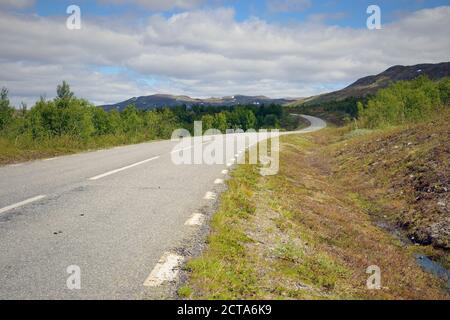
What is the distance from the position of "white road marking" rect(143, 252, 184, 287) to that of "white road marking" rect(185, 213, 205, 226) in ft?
5.16

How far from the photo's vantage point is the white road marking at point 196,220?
689 centimetres

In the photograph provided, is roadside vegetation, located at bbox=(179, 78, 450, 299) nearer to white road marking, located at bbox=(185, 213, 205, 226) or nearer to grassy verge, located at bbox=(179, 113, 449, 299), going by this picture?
grassy verge, located at bbox=(179, 113, 449, 299)

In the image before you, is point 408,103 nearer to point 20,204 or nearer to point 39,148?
point 39,148

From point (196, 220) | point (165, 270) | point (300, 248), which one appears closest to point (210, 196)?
point (196, 220)

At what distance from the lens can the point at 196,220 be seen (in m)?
7.13

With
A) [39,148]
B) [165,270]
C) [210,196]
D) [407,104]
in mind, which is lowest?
[165,270]

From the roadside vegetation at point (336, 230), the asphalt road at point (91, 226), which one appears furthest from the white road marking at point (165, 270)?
the roadside vegetation at point (336, 230)

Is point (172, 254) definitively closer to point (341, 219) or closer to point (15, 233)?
point (15, 233)

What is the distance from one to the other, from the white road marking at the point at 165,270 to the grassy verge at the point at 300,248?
22 cm

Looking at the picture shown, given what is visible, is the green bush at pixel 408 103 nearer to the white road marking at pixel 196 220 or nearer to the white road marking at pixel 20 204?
the white road marking at pixel 196 220

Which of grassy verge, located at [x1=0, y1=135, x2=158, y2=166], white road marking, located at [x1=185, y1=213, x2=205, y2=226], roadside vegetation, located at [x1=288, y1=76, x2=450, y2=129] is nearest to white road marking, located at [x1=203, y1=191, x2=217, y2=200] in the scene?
white road marking, located at [x1=185, y1=213, x2=205, y2=226]

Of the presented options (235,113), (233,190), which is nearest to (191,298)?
(233,190)

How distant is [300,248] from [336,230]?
2678 mm
